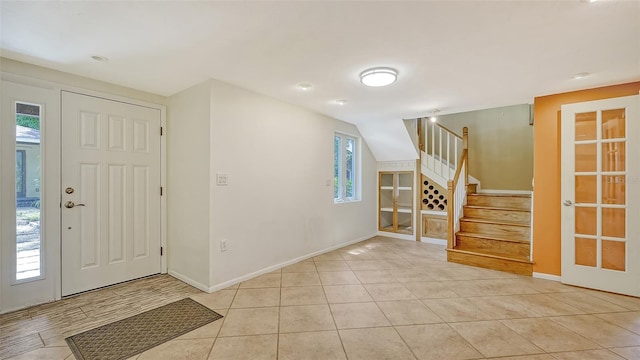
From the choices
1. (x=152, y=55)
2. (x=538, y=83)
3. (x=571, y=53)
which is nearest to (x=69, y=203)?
(x=152, y=55)

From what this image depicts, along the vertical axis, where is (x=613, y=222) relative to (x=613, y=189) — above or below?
below

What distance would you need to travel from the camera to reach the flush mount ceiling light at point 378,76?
259 cm

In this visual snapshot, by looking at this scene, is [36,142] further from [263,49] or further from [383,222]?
[383,222]

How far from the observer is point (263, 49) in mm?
2236

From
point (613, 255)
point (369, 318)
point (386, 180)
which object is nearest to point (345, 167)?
point (386, 180)

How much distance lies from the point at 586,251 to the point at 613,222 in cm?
41

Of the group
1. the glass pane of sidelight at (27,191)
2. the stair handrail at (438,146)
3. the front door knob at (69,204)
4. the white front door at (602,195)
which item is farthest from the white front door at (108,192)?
the white front door at (602,195)

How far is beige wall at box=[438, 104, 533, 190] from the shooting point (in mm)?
5406

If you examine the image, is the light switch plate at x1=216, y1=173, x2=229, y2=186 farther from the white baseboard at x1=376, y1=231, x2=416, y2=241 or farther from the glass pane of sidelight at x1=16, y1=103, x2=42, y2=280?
the white baseboard at x1=376, y1=231, x2=416, y2=241

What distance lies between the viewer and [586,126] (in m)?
3.11

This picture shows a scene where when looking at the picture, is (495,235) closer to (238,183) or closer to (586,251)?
(586,251)

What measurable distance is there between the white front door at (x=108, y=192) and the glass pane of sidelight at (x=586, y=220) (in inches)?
199

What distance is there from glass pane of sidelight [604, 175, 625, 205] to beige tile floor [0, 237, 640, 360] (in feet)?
3.34

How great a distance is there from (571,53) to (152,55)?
3.58m
